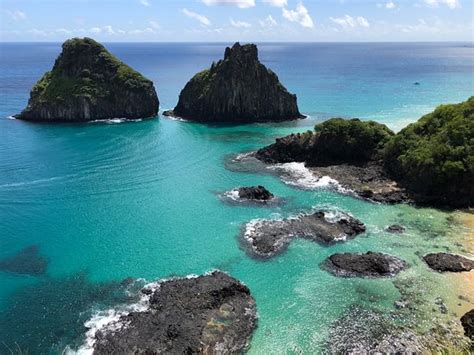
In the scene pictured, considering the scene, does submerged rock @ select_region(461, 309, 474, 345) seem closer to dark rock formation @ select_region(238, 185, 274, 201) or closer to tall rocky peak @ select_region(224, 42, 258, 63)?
dark rock formation @ select_region(238, 185, 274, 201)

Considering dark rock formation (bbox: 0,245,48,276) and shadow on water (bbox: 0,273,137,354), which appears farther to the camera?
dark rock formation (bbox: 0,245,48,276)

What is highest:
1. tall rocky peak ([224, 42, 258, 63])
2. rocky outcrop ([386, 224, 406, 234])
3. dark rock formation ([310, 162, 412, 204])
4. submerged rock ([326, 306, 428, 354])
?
tall rocky peak ([224, 42, 258, 63])

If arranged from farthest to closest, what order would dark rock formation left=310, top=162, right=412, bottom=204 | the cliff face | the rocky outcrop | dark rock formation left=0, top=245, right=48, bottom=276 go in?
the cliff face → dark rock formation left=310, top=162, right=412, bottom=204 → the rocky outcrop → dark rock formation left=0, top=245, right=48, bottom=276

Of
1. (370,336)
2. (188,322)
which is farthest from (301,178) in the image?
(188,322)

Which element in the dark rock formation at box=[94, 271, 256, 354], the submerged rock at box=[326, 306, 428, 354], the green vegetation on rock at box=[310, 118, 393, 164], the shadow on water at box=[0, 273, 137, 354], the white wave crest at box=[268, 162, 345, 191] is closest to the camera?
the submerged rock at box=[326, 306, 428, 354]

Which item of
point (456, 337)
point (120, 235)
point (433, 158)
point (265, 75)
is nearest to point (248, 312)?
point (456, 337)

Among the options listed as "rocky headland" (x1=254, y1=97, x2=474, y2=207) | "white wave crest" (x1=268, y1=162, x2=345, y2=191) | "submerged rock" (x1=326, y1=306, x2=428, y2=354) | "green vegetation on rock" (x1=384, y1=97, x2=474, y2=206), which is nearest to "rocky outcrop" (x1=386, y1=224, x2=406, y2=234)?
"rocky headland" (x1=254, y1=97, x2=474, y2=207)
